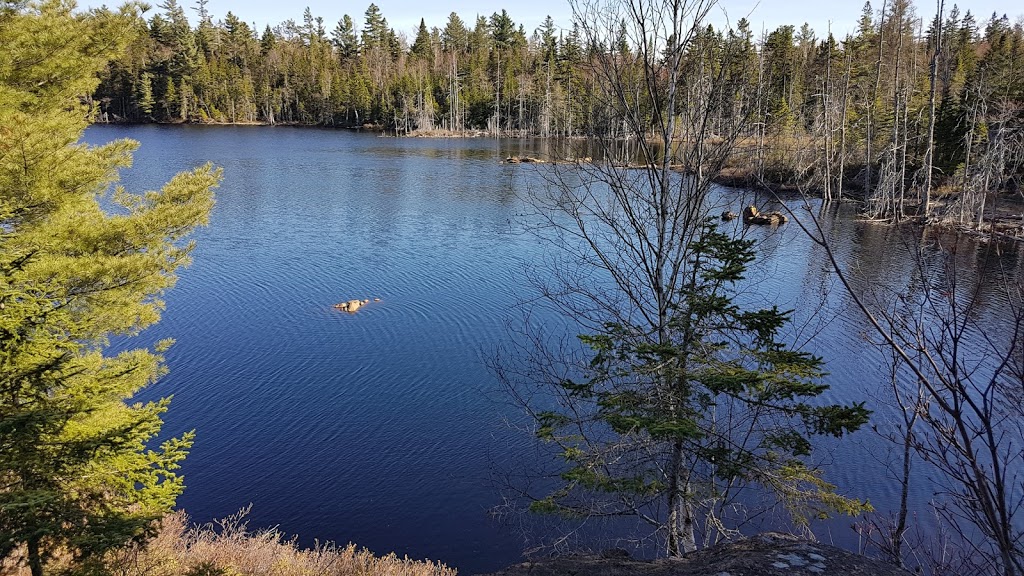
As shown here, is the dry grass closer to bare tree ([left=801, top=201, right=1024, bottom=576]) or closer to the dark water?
the dark water

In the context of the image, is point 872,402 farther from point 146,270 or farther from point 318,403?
point 146,270

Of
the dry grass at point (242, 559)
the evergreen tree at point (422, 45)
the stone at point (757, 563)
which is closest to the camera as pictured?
the stone at point (757, 563)

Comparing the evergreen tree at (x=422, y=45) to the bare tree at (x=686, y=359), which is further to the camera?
the evergreen tree at (x=422, y=45)

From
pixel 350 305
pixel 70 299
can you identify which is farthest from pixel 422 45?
pixel 70 299

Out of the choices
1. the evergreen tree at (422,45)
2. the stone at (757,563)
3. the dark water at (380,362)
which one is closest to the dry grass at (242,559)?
the dark water at (380,362)

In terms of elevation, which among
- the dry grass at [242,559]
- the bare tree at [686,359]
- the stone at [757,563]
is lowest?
the dry grass at [242,559]

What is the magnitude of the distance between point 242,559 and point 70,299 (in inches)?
193

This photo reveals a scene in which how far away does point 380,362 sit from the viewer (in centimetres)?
1875

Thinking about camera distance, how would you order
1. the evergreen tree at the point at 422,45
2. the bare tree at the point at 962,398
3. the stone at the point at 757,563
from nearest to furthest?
the bare tree at the point at 962,398 < the stone at the point at 757,563 < the evergreen tree at the point at 422,45

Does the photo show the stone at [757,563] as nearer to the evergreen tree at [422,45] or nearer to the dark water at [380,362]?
the dark water at [380,362]

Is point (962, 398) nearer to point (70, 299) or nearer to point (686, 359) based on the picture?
point (686, 359)

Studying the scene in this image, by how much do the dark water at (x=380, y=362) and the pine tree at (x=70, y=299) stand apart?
14.9ft

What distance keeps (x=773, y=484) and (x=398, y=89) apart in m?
92.4

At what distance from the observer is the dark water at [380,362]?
12.8 meters
